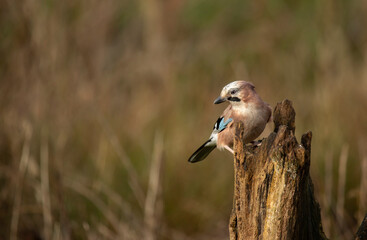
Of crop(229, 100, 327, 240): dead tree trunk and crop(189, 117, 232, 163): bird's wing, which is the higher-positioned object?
crop(189, 117, 232, 163): bird's wing

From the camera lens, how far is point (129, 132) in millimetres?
5914

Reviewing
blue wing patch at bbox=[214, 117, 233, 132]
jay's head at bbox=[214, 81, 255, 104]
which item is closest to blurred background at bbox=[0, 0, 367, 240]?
blue wing patch at bbox=[214, 117, 233, 132]

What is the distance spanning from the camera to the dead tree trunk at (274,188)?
2.21 metres

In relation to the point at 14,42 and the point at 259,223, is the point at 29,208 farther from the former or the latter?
the point at 259,223

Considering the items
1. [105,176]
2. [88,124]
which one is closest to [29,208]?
[105,176]

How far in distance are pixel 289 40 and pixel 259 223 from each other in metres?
6.76

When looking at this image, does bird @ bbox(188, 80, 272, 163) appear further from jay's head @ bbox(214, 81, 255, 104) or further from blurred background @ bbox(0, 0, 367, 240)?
blurred background @ bbox(0, 0, 367, 240)

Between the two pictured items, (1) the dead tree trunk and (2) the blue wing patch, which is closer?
(1) the dead tree trunk

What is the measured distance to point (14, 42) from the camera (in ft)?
16.4

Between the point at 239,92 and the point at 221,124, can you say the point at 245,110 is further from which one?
the point at 221,124

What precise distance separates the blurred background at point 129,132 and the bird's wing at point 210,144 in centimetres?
95

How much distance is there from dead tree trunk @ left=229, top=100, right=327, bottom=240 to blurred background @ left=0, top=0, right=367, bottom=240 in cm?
163

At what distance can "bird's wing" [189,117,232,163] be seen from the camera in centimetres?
294

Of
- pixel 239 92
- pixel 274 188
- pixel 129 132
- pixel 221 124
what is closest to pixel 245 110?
pixel 239 92
